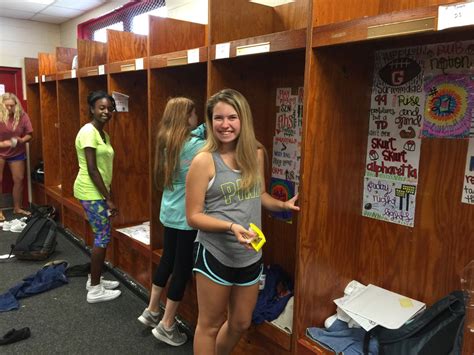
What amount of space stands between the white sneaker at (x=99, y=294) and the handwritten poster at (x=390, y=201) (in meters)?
1.91

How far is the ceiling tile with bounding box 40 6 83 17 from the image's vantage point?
4625 millimetres

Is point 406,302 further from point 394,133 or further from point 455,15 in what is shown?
point 455,15

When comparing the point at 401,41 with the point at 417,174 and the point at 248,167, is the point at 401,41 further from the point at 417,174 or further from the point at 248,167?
the point at 248,167

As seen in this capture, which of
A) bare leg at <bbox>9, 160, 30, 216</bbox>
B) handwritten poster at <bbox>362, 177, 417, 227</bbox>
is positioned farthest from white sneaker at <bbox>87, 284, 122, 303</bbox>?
bare leg at <bbox>9, 160, 30, 216</bbox>

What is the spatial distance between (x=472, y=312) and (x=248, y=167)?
89 centimetres

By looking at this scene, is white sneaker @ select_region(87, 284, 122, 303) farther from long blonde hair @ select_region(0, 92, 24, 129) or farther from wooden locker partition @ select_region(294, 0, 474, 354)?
long blonde hair @ select_region(0, 92, 24, 129)

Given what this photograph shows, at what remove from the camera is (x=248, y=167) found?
157 cm

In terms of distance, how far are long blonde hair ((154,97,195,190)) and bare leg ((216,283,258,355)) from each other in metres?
0.75

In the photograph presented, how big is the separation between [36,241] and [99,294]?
4.03ft

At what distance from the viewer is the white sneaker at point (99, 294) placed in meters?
2.78

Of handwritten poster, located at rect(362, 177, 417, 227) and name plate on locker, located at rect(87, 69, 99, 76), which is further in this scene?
name plate on locker, located at rect(87, 69, 99, 76)

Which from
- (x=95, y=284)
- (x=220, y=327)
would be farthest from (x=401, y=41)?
(x=95, y=284)

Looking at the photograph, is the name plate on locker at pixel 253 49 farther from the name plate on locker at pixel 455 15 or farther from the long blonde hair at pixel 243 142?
the name plate on locker at pixel 455 15

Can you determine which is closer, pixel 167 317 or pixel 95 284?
pixel 167 317
